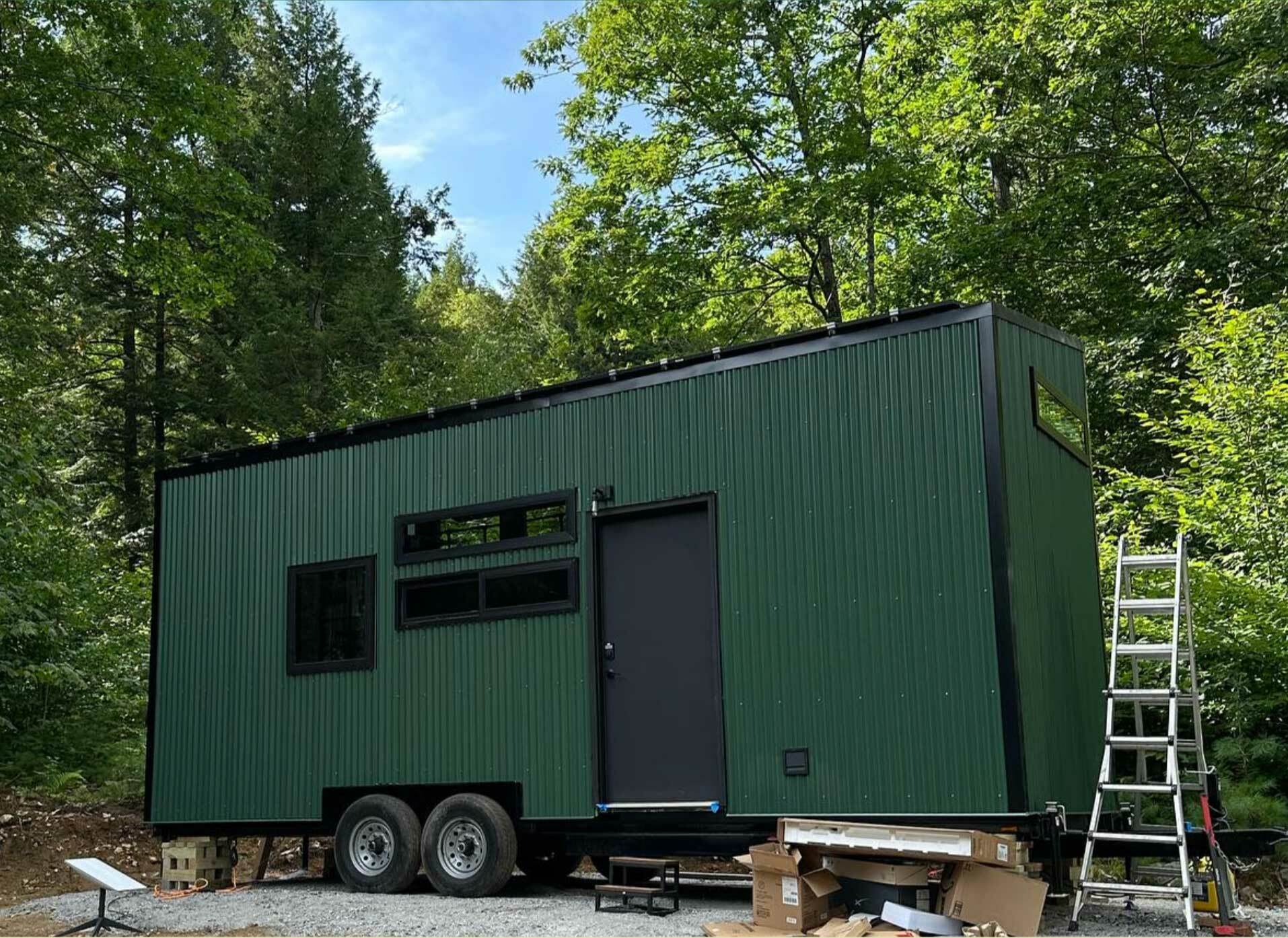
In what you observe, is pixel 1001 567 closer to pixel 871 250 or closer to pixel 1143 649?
pixel 1143 649

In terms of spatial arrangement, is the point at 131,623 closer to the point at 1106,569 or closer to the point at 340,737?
the point at 340,737

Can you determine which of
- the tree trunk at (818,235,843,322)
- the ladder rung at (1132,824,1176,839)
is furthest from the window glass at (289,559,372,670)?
the tree trunk at (818,235,843,322)

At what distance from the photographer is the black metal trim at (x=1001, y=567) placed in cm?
601

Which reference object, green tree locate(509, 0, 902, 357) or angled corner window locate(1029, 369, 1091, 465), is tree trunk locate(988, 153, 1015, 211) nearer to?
green tree locate(509, 0, 902, 357)

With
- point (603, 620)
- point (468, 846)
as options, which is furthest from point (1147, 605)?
point (468, 846)

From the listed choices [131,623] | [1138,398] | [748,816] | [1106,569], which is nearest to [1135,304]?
[1138,398]

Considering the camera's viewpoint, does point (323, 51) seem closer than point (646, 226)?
No

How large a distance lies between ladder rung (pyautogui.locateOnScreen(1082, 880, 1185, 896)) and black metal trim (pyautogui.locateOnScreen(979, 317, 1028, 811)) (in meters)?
0.50

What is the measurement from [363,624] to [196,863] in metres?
2.32

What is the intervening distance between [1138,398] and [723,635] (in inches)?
349

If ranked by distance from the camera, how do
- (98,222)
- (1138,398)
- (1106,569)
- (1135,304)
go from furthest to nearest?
(98,222) < (1135,304) < (1138,398) < (1106,569)

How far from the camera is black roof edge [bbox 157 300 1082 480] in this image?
6637mm

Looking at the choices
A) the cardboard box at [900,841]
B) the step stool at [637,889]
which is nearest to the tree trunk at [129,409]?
the step stool at [637,889]

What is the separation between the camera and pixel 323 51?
23.0 metres
